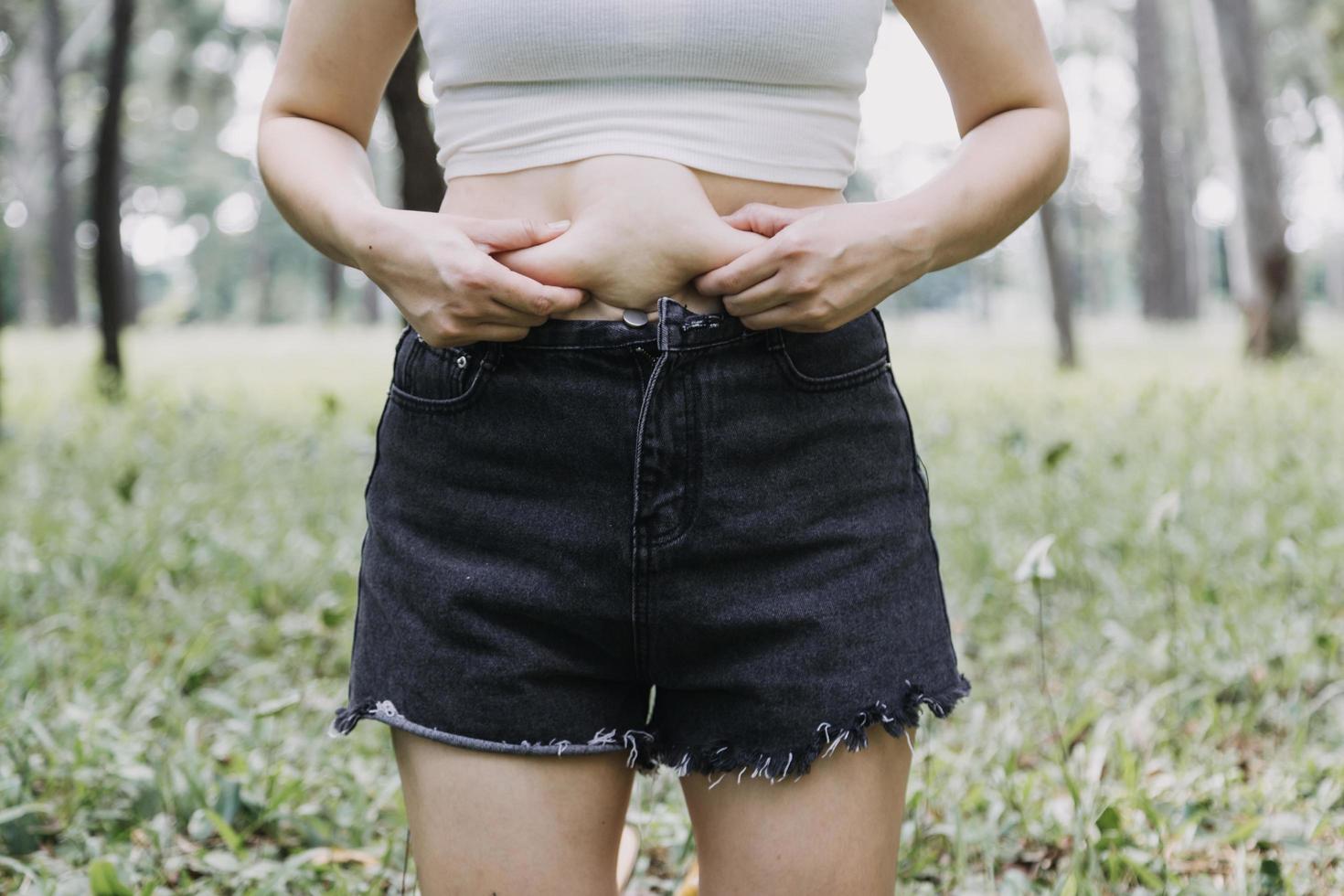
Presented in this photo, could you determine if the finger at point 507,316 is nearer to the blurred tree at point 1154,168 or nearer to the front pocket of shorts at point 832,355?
the front pocket of shorts at point 832,355

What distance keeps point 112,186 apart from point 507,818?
307 inches

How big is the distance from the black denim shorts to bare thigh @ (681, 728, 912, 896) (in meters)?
0.03

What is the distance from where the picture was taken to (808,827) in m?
1.16

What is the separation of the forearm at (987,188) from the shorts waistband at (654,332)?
0.60ft

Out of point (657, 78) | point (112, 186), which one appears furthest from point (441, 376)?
point (112, 186)

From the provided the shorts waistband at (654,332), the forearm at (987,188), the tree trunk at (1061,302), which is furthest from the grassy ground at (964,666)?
the tree trunk at (1061,302)

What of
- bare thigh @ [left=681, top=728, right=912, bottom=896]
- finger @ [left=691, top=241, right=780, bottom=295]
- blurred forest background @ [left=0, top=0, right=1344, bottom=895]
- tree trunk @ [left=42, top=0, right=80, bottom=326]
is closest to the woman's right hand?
finger @ [left=691, top=241, right=780, bottom=295]

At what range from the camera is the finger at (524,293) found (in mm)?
1048

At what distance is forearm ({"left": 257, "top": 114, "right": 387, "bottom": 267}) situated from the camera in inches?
45.6

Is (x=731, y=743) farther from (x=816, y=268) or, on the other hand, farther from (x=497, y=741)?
(x=816, y=268)

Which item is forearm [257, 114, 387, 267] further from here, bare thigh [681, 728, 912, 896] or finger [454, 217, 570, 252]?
bare thigh [681, 728, 912, 896]

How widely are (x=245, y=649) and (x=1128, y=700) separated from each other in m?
2.21

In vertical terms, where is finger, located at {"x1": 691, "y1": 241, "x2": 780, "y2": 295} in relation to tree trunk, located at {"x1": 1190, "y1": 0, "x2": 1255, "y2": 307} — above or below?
below

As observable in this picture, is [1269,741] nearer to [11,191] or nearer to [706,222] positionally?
[706,222]
